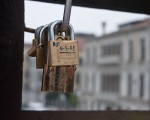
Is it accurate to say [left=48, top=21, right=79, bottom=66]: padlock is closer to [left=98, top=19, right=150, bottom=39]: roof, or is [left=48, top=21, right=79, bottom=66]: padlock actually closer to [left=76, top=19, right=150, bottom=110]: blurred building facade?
[left=76, top=19, right=150, bottom=110]: blurred building facade

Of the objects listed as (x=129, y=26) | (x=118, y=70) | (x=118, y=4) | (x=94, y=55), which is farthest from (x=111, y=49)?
(x=118, y=4)

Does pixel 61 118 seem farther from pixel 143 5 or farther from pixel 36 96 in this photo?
pixel 36 96

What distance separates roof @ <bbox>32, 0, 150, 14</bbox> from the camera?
0.74 metres

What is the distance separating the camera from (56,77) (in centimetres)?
62

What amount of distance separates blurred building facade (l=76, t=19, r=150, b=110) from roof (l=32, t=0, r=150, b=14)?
61.4 feet

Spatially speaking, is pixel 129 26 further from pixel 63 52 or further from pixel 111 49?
pixel 63 52

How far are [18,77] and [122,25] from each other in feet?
84.1

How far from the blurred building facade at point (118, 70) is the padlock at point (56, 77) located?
62.0 ft

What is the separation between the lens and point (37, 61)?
632 mm

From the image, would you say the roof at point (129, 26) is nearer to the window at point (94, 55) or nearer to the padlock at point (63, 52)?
the window at point (94, 55)

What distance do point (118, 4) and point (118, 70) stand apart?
2359 cm

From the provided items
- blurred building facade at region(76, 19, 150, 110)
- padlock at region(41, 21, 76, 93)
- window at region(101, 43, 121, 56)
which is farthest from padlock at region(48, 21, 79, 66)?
window at region(101, 43, 121, 56)

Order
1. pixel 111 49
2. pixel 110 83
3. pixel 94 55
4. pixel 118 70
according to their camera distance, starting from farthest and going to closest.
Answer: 1. pixel 94 55
2. pixel 110 83
3. pixel 111 49
4. pixel 118 70

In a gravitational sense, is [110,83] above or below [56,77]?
below
